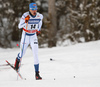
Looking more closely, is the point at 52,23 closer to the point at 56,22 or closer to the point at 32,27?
the point at 56,22

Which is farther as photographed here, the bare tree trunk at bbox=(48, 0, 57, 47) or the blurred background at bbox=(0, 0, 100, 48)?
the bare tree trunk at bbox=(48, 0, 57, 47)

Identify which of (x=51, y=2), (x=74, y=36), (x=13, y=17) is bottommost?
(x=74, y=36)

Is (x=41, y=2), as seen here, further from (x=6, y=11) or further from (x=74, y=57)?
(x=74, y=57)

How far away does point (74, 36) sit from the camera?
44.3 ft

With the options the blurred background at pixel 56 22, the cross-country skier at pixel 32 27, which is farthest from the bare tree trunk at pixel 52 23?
the cross-country skier at pixel 32 27

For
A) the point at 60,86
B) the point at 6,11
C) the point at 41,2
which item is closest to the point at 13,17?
the point at 6,11

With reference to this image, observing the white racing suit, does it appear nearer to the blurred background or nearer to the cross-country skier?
the cross-country skier

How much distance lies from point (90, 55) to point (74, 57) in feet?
2.37

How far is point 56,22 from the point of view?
1279 centimetres

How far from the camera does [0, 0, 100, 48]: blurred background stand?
12.1m

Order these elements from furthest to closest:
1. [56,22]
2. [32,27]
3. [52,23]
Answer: [56,22] → [52,23] → [32,27]

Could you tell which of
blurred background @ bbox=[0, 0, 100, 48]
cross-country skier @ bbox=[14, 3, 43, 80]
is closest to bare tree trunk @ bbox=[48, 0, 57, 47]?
blurred background @ bbox=[0, 0, 100, 48]

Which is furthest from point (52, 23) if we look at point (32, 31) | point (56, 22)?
point (32, 31)

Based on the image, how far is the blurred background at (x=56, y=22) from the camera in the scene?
478 inches
